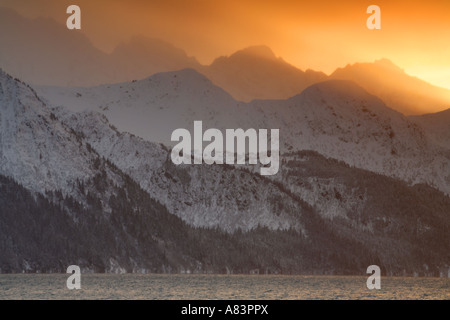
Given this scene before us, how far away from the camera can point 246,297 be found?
19950cm
